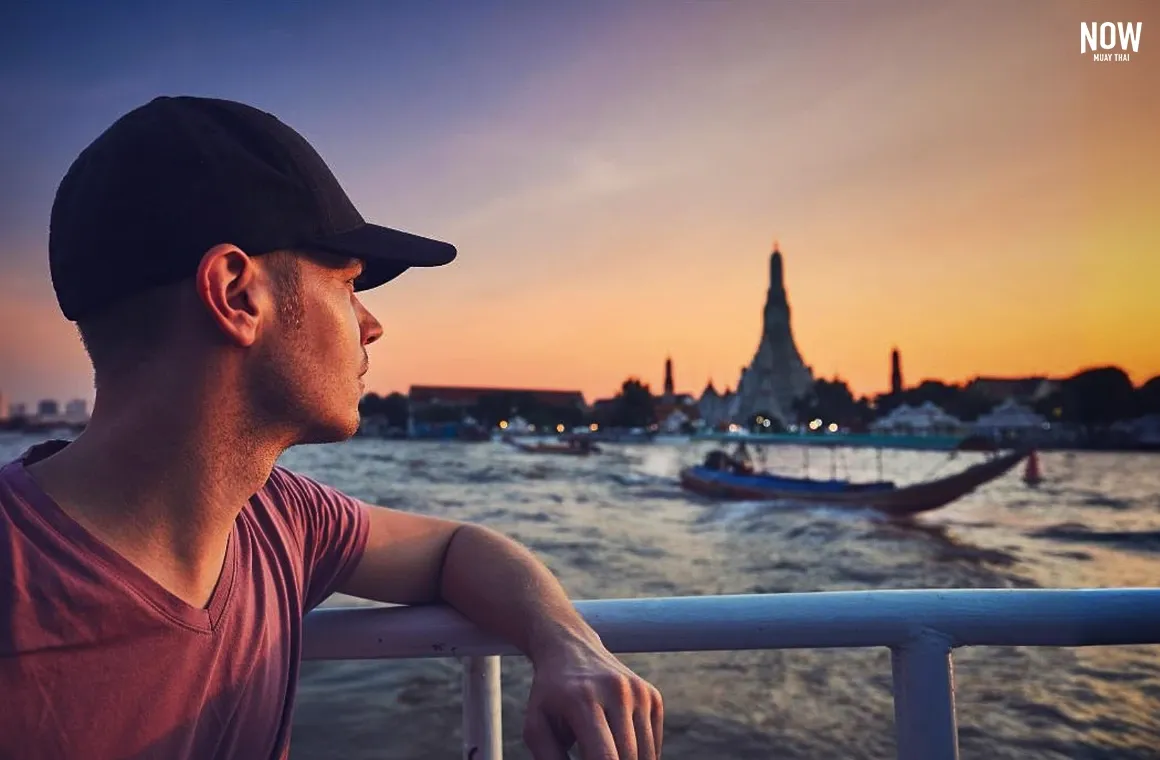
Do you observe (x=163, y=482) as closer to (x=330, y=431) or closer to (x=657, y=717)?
(x=330, y=431)

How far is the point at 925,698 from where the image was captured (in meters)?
0.98

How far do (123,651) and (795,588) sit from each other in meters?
14.9

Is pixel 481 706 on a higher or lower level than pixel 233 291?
lower

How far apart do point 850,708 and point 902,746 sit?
25.6ft

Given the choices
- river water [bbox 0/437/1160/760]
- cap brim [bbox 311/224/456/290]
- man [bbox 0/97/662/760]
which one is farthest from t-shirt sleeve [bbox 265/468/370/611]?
river water [bbox 0/437/1160/760]

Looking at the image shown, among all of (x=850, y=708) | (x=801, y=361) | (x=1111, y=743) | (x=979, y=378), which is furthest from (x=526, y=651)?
(x=801, y=361)

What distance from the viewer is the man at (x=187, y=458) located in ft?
2.19

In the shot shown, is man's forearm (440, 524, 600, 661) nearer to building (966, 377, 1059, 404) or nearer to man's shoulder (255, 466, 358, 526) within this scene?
man's shoulder (255, 466, 358, 526)

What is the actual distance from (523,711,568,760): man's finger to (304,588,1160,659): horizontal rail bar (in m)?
0.22

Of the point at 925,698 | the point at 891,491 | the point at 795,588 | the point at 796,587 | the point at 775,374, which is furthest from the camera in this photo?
the point at 775,374

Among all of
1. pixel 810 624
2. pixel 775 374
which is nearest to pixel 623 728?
pixel 810 624

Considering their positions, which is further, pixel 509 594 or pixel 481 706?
pixel 481 706

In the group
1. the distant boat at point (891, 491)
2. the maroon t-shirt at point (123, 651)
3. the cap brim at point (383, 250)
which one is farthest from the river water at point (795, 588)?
the cap brim at point (383, 250)

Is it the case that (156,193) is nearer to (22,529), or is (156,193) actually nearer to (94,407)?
(94,407)
